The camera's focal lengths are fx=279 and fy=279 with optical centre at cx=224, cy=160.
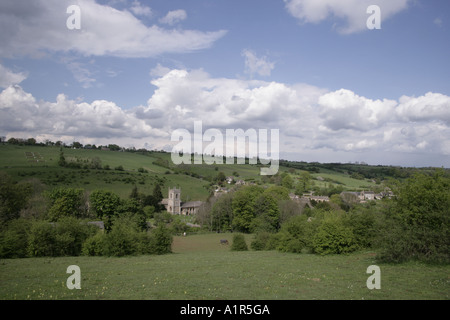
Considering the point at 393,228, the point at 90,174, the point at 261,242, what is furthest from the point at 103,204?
the point at 393,228

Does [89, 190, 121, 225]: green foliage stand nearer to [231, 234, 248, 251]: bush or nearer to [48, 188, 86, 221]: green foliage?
[48, 188, 86, 221]: green foliage

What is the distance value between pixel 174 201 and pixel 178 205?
222cm

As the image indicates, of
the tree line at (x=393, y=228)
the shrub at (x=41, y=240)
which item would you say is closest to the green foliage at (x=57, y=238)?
the shrub at (x=41, y=240)

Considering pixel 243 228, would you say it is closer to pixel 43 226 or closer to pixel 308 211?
pixel 308 211

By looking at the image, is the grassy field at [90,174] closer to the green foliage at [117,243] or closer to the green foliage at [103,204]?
the green foliage at [103,204]

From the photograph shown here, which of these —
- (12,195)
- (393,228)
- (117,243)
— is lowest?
(117,243)

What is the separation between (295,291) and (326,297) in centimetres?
161

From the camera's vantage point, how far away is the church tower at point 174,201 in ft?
347

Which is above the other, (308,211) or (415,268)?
(415,268)

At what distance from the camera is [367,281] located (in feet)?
47.2

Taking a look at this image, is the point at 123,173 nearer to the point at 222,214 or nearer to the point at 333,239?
the point at 222,214

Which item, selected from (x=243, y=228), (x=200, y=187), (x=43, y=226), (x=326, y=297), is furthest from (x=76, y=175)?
(x=326, y=297)

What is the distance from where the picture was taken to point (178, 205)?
10694cm
